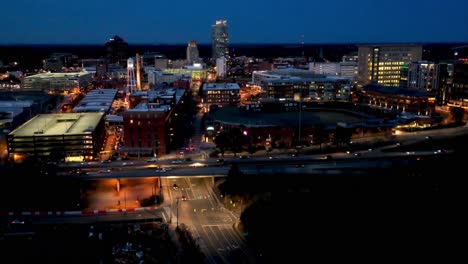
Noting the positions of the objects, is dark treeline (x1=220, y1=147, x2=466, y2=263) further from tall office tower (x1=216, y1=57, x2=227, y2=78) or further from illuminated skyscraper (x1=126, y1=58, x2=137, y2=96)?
tall office tower (x1=216, y1=57, x2=227, y2=78)

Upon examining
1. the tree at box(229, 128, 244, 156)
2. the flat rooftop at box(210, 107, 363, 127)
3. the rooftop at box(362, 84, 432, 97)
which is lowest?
the tree at box(229, 128, 244, 156)

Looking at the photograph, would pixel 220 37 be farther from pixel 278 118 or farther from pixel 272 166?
pixel 272 166

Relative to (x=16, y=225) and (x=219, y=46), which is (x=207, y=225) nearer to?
(x=16, y=225)

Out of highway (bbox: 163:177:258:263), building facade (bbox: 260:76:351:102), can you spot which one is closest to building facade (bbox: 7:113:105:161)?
highway (bbox: 163:177:258:263)

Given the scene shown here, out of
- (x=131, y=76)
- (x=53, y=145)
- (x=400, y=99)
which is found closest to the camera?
(x=53, y=145)

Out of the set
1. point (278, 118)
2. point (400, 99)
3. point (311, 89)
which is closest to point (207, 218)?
point (278, 118)
